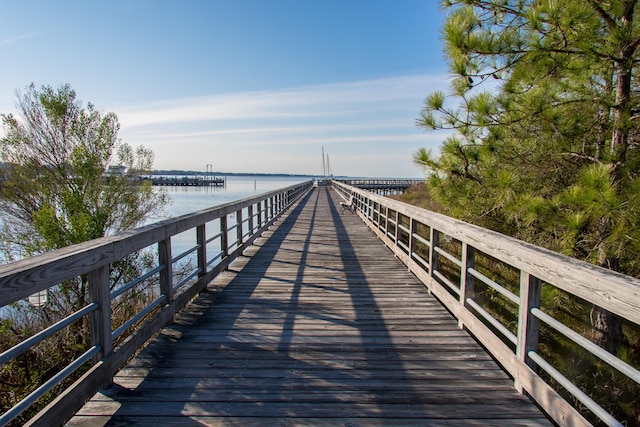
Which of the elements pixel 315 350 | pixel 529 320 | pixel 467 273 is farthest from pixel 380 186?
pixel 529 320

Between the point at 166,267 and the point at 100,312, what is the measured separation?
1131 mm

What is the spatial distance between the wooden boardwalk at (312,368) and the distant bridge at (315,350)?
1 cm

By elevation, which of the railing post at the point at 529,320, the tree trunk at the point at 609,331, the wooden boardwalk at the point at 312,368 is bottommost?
the tree trunk at the point at 609,331

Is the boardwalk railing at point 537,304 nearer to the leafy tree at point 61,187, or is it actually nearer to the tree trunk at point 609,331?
the tree trunk at point 609,331

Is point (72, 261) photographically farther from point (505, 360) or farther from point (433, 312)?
point (433, 312)

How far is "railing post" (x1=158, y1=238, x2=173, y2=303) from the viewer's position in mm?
3654

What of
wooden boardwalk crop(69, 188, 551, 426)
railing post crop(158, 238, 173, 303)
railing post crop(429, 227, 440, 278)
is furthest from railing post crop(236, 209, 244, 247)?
railing post crop(429, 227, 440, 278)

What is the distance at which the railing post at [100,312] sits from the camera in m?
2.53

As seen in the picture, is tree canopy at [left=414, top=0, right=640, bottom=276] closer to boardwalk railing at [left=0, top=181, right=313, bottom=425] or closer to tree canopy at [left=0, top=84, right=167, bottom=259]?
boardwalk railing at [left=0, top=181, right=313, bottom=425]

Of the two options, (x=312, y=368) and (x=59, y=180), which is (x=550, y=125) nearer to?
(x=312, y=368)

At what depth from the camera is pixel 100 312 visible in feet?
8.47

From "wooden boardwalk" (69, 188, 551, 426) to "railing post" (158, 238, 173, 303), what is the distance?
346mm

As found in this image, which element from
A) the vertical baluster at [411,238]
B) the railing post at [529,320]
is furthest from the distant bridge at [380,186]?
the railing post at [529,320]

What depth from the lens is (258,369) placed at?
116 inches
